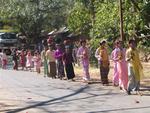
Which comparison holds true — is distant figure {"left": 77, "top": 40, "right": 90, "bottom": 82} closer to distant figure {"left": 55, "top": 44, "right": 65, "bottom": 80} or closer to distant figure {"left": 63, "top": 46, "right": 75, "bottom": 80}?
distant figure {"left": 63, "top": 46, "right": 75, "bottom": 80}

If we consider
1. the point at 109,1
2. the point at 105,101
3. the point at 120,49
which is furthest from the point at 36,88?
the point at 109,1

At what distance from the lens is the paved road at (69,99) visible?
41.2ft

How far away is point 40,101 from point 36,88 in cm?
388

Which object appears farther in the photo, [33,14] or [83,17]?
[33,14]

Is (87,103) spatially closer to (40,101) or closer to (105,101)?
(105,101)

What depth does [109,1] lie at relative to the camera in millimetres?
Answer: 26500

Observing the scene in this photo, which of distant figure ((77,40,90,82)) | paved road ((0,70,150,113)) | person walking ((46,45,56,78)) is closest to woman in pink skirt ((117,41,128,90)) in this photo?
paved road ((0,70,150,113))

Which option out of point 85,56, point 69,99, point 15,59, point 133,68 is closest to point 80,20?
point 15,59

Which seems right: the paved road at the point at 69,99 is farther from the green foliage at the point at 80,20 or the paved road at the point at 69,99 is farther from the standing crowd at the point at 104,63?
the green foliage at the point at 80,20

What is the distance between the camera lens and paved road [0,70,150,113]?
12.6m

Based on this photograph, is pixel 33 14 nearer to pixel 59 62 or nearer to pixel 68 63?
pixel 59 62

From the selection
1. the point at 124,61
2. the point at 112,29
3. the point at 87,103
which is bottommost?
the point at 87,103

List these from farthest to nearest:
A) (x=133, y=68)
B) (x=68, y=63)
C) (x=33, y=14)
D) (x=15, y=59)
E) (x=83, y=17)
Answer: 1. (x=33, y=14)
2. (x=83, y=17)
3. (x=15, y=59)
4. (x=68, y=63)
5. (x=133, y=68)

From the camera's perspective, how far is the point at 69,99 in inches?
581
